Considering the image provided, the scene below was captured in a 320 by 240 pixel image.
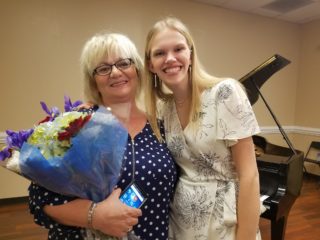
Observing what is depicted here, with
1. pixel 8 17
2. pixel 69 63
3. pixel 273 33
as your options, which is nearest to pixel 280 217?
pixel 69 63

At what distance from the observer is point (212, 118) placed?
1153mm

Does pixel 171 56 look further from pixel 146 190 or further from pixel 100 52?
pixel 146 190

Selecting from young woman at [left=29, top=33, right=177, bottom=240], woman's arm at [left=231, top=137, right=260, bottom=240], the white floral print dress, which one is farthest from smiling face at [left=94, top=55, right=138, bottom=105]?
woman's arm at [left=231, top=137, right=260, bottom=240]

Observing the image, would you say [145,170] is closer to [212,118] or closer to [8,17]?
[212,118]

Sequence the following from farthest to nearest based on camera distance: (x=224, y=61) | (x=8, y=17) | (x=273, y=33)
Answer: (x=273, y=33) < (x=224, y=61) < (x=8, y=17)

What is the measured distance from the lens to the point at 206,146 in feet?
3.79

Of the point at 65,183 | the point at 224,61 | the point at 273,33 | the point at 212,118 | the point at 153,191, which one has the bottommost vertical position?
the point at 153,191

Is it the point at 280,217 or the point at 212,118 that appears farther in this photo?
the point at 280,217

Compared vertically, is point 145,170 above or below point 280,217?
above

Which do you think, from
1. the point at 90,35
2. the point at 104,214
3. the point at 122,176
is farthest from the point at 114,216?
the point at 90,35

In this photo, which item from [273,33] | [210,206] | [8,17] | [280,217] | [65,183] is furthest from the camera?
[273,33]

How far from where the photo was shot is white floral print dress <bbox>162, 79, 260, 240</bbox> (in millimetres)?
1115

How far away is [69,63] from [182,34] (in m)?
2.87

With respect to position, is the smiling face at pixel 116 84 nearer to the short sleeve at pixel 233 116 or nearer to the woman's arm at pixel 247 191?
the short sleeve at pixel 233 116
